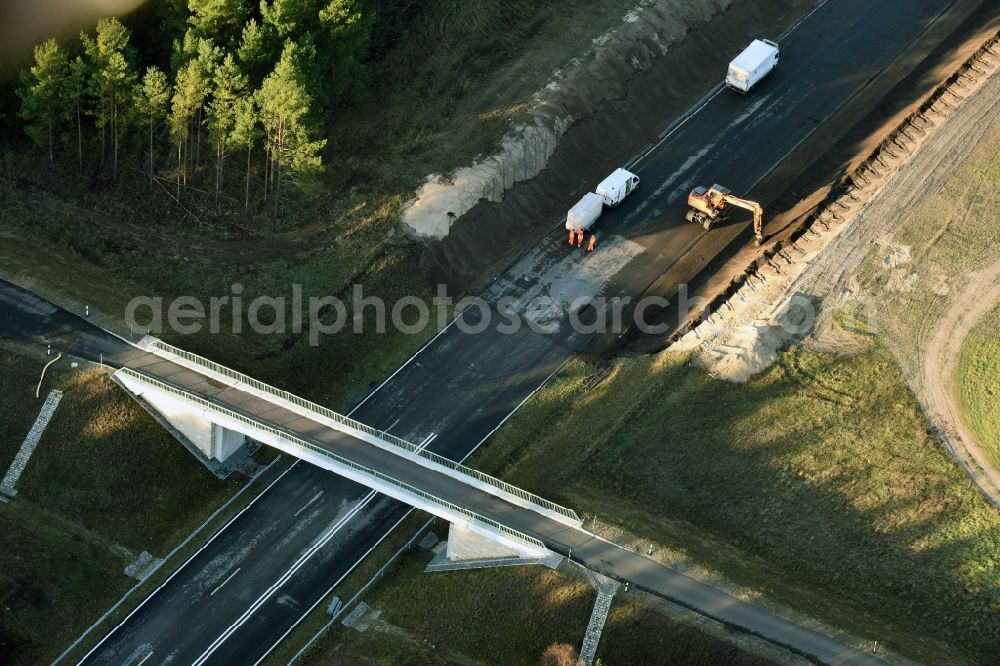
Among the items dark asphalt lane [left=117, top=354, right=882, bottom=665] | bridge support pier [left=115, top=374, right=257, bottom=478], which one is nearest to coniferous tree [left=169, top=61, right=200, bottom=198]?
dark asphalt lane [left=117, top=354, right=882, bottom=665]

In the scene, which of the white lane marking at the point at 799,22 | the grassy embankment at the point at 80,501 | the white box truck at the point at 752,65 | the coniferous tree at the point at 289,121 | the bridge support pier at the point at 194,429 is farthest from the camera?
the white lane marking at the point at 799,22

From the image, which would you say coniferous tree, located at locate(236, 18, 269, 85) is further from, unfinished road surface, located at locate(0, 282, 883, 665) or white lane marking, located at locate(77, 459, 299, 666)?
white lane marking, located at locate(77, 459, 299, 666)

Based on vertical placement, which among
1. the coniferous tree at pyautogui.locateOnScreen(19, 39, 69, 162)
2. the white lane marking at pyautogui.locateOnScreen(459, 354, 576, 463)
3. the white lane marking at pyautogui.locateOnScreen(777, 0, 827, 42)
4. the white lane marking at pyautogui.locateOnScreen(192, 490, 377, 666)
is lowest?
the white lane marking at pyautogui.locateOnScreen(192, 490, 377, 666)

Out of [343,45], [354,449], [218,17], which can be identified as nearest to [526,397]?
[354,449]

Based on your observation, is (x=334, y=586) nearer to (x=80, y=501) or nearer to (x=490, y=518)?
(x=490, y=518)

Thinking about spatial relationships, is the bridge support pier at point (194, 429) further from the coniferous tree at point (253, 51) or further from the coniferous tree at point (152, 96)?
the coniferous tree at point (253, 51)

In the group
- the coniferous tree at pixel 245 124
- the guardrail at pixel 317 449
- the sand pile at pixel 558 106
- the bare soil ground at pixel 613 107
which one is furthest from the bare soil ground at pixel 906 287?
the coniferous tree at pixel 245 124
